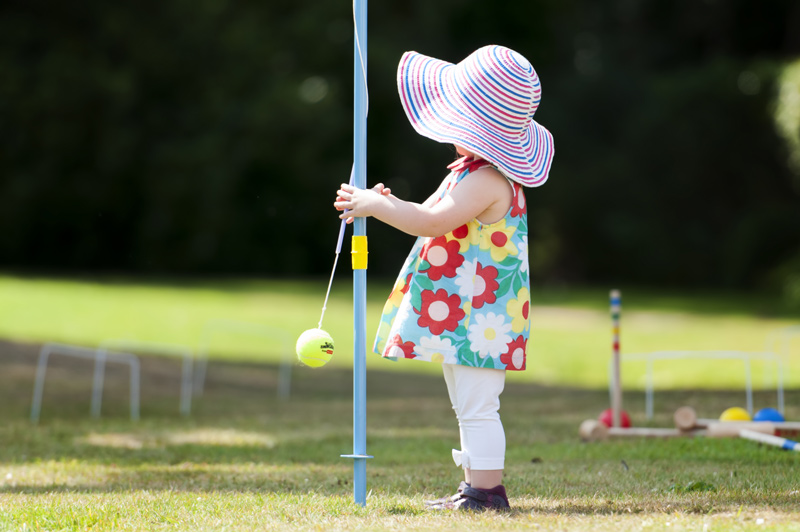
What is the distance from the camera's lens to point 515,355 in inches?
140

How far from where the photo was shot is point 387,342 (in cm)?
363

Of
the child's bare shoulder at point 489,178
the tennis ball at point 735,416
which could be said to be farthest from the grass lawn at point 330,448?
the child's bare shoulder at point 489,178

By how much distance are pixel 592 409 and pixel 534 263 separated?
21397mm

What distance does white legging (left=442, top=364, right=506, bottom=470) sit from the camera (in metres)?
3.56

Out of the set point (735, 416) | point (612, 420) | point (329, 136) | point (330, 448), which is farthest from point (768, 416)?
point (329, 136)

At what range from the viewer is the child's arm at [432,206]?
348 cm

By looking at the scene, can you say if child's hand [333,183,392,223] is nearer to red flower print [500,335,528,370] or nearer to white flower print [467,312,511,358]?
white flower print [467,312,511,358]

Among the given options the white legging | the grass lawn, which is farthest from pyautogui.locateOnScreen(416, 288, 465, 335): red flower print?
the grass lawn

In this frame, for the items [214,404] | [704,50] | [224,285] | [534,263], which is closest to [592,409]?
[214,404]

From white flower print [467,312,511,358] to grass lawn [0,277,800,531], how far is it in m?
0.58

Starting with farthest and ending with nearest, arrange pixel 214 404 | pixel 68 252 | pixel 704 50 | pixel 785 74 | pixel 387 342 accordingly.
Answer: pixel 704 50 < pixel 68 252 < pixel 785 74 < pixel 214 404 < pixel 387 342

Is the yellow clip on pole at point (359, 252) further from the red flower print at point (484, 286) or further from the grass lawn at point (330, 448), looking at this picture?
the grass lawn at point (330, 448)

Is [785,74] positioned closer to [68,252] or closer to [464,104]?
[68,252]

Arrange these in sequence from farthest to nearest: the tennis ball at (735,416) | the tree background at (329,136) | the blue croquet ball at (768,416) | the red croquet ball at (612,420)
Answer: the tree background at (329,136), the red croquet ball at (612,420), the tennis ball at (735,416), the blue croquet ball at (768,416)
